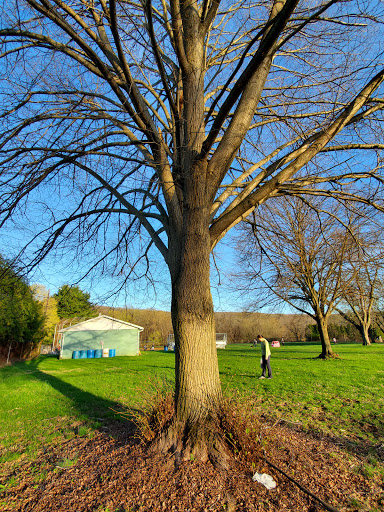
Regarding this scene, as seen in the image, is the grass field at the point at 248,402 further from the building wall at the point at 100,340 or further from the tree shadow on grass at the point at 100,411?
the building wall at the point at 100,340

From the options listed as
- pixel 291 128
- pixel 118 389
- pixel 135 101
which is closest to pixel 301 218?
pixel 291 128

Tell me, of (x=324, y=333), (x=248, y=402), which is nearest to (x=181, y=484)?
(x=248, y=402)

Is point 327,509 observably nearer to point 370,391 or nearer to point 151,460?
point 151,460

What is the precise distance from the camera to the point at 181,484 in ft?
8.38

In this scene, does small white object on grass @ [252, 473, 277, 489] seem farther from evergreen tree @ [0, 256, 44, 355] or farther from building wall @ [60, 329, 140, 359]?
building wall @ [60, 329, 140, 359]

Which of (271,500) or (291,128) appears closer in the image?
(271,500)

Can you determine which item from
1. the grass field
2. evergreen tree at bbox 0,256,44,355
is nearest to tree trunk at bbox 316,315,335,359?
the grass field

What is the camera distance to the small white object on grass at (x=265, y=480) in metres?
2.56

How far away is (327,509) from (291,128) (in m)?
4.94

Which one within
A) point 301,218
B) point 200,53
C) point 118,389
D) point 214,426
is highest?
point 301,218

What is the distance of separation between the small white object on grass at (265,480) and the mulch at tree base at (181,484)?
0.04 m

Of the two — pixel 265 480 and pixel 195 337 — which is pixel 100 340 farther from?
pixel 265 480

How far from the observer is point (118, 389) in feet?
29.1

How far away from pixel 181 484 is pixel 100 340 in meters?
32.2
